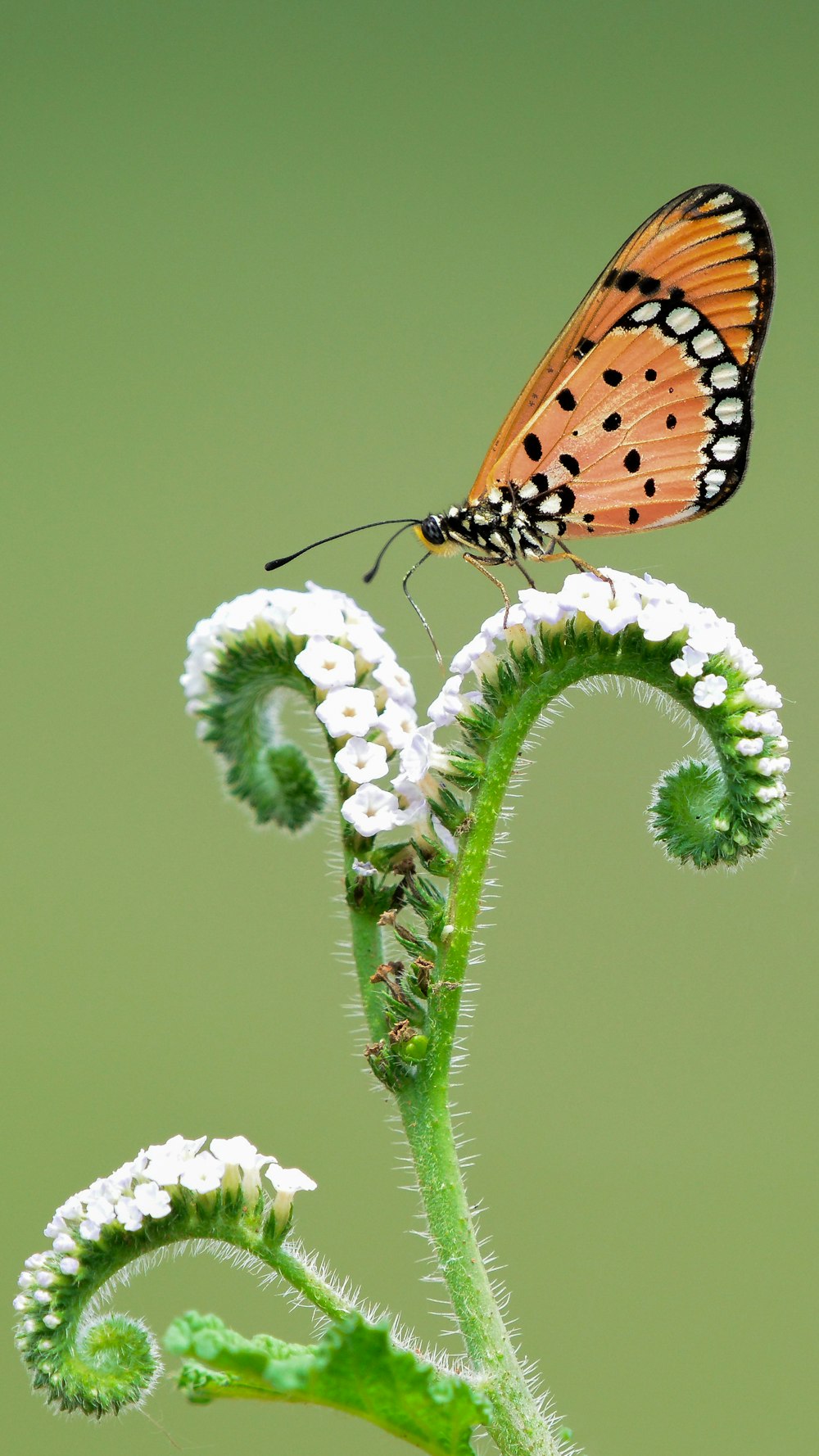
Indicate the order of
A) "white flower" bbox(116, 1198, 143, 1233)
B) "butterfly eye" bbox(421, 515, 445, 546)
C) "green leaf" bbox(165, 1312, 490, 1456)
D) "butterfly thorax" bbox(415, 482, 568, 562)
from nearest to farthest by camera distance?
"green leaf" bbox(165, 1312, 490, 1456), "white flower" bbox(116, 1198, 143, 1233), "butterfly thorax" bbox(415, 482, 568, 562), "butterfly eye" bbox(421, 515, 445, 546)

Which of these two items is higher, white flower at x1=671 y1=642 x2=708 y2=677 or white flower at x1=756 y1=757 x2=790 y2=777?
white flower at x1=671 y1=642 x2=708 y2=677

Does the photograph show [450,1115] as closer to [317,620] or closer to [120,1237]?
[120,1237]

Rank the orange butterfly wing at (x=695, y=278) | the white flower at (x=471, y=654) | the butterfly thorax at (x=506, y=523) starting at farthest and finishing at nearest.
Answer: the butterfly thorax at (x=506, y=523)
the orange butterfly wing at (x=695, y=278)
the white flower at (x=471, y=654)

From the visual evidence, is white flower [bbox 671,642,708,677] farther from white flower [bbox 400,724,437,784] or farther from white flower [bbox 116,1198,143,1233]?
white flower [bbox 116,1198,143,1233]

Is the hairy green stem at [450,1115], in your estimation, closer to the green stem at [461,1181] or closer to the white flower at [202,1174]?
the green stem at [461,1181]

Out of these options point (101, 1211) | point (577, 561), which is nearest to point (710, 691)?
point (577, 561)

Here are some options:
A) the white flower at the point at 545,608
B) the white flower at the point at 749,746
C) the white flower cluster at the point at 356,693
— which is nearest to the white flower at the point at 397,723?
the white flower cluster at the point at 356,693

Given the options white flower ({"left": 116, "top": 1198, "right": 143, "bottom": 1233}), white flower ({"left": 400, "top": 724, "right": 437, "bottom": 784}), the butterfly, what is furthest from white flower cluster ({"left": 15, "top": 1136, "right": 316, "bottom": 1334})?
the butterfly
